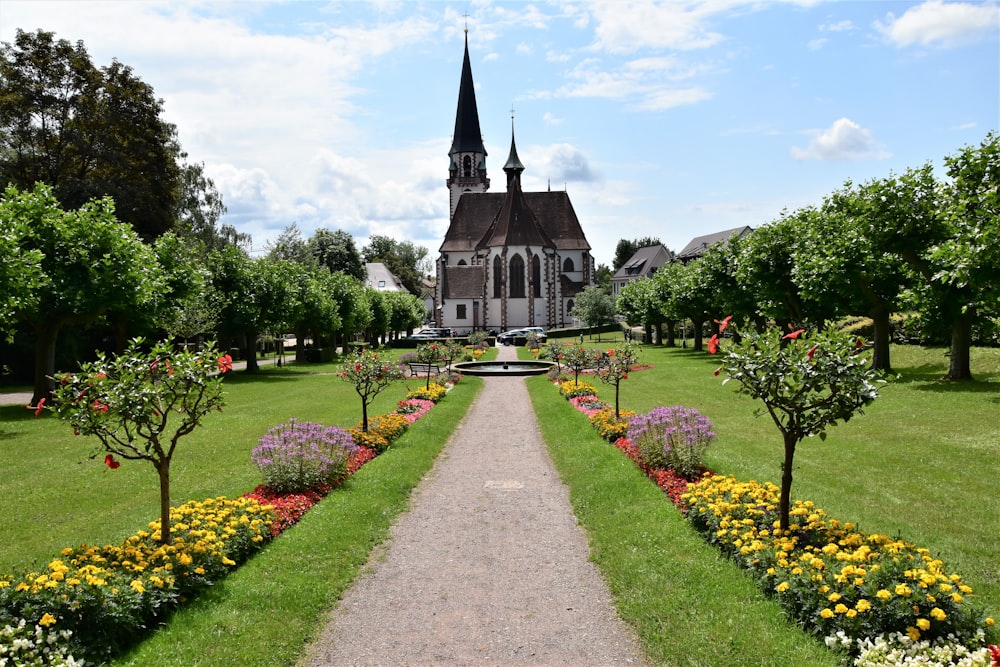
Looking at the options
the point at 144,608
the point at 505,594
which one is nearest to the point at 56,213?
the point at 144,608

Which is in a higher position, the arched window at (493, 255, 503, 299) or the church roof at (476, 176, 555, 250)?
the church roof at (476, 176, 555, 250)

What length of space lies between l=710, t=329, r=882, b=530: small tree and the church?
73.3 meters

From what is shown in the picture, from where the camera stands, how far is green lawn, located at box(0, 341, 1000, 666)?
6711 millimetres

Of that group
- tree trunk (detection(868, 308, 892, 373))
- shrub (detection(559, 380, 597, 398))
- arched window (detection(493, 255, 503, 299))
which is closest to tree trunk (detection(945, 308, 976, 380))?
tree trunk (detection(868, 308, 892, 373))

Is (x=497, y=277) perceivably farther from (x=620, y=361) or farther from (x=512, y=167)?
(x=620, y=361)

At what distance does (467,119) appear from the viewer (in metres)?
90.2

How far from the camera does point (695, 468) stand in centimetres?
1224

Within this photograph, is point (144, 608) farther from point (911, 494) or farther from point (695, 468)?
point (911, 494)

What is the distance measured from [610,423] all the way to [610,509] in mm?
6716

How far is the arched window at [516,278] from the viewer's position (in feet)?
269

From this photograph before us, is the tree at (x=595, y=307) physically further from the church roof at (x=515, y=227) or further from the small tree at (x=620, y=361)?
the small tree at (x=620, y=361)

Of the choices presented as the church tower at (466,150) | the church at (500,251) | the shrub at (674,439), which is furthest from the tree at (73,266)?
the church tower at (466,150)

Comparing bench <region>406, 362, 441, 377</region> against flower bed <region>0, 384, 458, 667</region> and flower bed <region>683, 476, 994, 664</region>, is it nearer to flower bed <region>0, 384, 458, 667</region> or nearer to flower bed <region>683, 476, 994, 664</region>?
flower bed <region>0, 384, 458, 667</region>

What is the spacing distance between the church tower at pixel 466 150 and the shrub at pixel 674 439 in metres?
82.2
